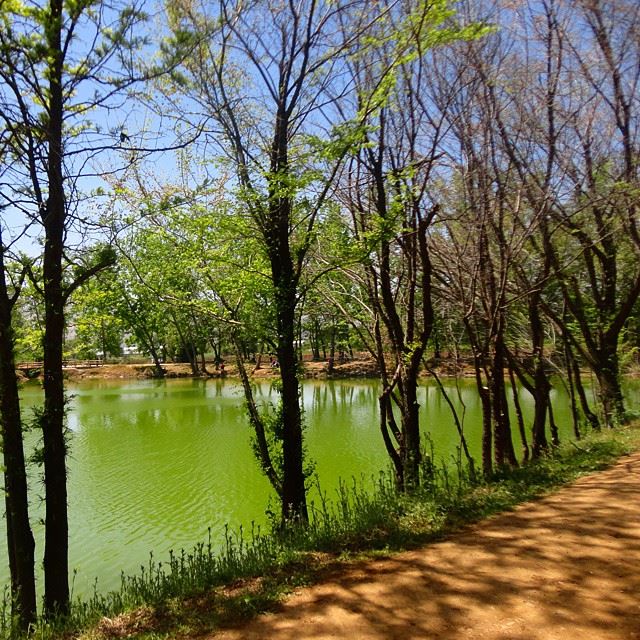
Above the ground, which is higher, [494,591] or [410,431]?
[410,431]

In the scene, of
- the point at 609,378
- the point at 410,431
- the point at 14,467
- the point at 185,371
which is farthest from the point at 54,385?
the point at 185,371

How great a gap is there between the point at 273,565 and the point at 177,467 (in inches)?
347

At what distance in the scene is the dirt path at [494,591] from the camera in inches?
101

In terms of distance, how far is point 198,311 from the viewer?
7605 millimetres

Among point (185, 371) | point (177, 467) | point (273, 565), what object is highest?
point (185, 371)

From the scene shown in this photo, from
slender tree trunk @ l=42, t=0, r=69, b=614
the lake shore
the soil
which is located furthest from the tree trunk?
the soil

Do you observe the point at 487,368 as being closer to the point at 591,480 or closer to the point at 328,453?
the point at 591,480

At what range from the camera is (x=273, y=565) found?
3732mm

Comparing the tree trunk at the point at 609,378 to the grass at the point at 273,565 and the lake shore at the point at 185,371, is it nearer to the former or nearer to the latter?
the grass at the point at 273,565

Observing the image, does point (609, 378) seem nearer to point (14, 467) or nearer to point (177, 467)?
point (177, 467)

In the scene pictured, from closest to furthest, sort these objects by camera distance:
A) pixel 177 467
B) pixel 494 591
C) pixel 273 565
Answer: pixel 494 591 → pixel 273 565 → pixel 177 467

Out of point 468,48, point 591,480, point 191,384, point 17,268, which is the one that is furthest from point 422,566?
point 191,384

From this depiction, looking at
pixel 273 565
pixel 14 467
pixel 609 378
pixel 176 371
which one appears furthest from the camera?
pixel 176 371

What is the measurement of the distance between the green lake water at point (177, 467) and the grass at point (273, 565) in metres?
1.93
